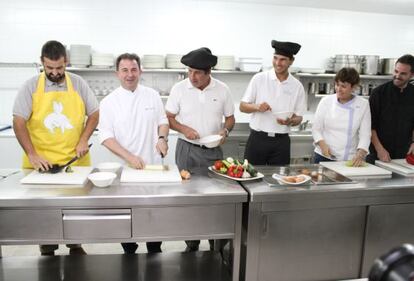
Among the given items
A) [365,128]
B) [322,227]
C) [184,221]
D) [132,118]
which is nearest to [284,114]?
[365,128]

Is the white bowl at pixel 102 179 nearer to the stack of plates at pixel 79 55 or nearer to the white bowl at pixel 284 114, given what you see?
the white bowl at pixel 284 114

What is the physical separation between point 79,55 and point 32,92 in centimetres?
230

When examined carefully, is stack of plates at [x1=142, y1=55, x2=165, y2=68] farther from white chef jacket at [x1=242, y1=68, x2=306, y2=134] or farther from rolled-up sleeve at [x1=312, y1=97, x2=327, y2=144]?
rolled-up sleeve at [x1=312, y1=97, x2=327, y2=144]

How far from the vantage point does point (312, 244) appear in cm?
222

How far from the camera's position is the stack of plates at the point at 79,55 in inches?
179

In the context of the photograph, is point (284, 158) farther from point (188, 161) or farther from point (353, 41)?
point (353, 41)

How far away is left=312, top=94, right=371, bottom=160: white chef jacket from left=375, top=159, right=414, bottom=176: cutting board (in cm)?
20

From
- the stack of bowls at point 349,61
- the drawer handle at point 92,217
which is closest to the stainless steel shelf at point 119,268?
the drawer handle at point 92,217

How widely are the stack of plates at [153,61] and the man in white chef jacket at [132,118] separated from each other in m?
2.08

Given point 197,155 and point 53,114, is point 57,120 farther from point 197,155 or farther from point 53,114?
point 197,155

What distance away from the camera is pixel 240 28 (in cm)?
521

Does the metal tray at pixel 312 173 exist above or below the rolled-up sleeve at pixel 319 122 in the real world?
below

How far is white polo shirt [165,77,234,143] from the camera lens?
294 centimetres

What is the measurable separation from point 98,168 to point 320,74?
3780 millimetres
